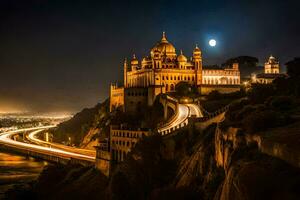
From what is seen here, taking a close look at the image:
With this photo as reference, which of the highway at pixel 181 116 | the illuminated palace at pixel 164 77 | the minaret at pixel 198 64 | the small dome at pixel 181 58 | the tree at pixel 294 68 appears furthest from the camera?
the small dome at pixel 181 58

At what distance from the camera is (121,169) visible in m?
52.3

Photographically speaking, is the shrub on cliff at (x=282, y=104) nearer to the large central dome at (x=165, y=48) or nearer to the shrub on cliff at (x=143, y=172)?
the shrub on cliff at (x=143, y=172)

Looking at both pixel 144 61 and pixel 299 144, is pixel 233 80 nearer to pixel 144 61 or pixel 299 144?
pixel 144 61

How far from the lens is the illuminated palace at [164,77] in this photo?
3433 inches

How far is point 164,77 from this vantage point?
305 feet

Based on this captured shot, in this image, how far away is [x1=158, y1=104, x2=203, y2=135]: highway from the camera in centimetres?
5981

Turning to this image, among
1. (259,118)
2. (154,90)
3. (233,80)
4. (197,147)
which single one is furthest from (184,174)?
(233,80)

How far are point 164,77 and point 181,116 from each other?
27.1 meters

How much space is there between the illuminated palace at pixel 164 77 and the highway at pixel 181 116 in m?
12.4

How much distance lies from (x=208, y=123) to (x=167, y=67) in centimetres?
4436

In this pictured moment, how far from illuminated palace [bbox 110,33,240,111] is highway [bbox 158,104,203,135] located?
1238 cm

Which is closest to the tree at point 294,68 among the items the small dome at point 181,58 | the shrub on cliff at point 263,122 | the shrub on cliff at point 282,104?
the shrub on cliff at point 282,104

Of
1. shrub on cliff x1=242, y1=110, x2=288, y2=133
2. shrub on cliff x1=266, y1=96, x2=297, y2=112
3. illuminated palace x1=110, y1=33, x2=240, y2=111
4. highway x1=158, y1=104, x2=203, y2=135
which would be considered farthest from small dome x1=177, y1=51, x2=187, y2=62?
shrub on cliff x1=242, y1=110, x2=288, y2=133

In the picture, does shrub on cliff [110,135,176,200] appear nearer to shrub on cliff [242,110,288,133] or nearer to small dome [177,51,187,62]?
shrub on cliff [242,110,288,133]
